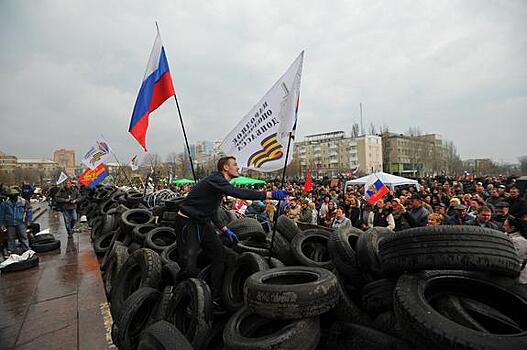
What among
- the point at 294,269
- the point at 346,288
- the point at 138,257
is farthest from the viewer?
the point at 138,257

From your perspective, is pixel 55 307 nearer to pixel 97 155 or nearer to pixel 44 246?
pixel 44 246

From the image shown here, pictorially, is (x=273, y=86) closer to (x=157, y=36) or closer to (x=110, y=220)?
(x=157, y=36)

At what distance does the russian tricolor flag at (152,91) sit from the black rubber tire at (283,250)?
339 cm

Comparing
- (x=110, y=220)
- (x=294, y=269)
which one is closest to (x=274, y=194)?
(x=294, y=269)

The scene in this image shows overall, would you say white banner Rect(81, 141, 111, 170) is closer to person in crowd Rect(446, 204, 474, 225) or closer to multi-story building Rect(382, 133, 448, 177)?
person in crowd Rect(446, 204, 474, 225)

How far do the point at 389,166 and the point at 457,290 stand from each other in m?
101

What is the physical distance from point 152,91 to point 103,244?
16.3ft

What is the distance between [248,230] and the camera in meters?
5.73

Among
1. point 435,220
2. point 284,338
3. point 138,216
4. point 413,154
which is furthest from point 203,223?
point 413,154

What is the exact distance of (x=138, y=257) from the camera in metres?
4.76

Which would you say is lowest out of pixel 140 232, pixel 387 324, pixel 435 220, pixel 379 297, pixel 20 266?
pixel 20 266

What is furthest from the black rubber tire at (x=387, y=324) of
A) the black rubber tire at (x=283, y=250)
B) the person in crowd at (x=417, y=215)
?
the person in crowd at (x=417, y=215)

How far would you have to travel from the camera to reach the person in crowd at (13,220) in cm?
845

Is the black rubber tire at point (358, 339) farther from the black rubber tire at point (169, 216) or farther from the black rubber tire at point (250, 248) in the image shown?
the black rubber tire at point (169, 216)
